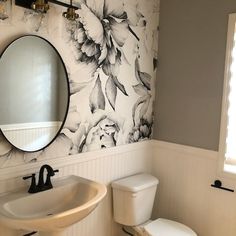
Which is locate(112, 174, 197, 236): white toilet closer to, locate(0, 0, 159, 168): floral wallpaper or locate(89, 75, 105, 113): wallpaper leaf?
locate(0, 0, 159, 168): floral wallpaper

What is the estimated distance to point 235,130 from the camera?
6.99ft

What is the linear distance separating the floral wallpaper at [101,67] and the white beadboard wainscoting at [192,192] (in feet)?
1.06

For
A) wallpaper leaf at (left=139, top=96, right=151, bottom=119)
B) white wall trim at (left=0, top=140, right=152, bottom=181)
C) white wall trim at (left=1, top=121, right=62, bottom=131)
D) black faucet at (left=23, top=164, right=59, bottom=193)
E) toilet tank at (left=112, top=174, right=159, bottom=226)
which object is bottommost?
toilet tank at (left=112, top=174, right=159, bottom=226)

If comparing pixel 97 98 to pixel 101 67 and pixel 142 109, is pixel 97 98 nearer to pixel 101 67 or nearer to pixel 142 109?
pixel 101 67

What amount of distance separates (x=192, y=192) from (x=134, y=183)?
540 mm

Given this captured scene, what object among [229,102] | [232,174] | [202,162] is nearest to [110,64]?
[229,102]

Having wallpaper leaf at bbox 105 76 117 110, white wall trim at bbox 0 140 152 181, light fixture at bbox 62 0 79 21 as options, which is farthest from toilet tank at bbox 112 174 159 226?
light fixture at bbox 62 0 79 21

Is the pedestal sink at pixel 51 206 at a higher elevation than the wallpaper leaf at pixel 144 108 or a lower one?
lower

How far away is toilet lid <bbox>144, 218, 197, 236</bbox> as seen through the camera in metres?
2.06

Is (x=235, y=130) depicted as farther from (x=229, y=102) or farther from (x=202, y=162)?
(x=202, y=162)

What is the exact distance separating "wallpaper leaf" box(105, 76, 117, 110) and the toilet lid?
0.97 metres

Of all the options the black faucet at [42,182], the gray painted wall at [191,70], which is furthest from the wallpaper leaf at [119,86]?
the black faucet at [42,182]

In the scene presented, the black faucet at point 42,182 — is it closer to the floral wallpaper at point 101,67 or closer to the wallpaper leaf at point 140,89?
the floral wallpaper at point 101,67

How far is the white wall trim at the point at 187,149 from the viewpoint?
225cm
